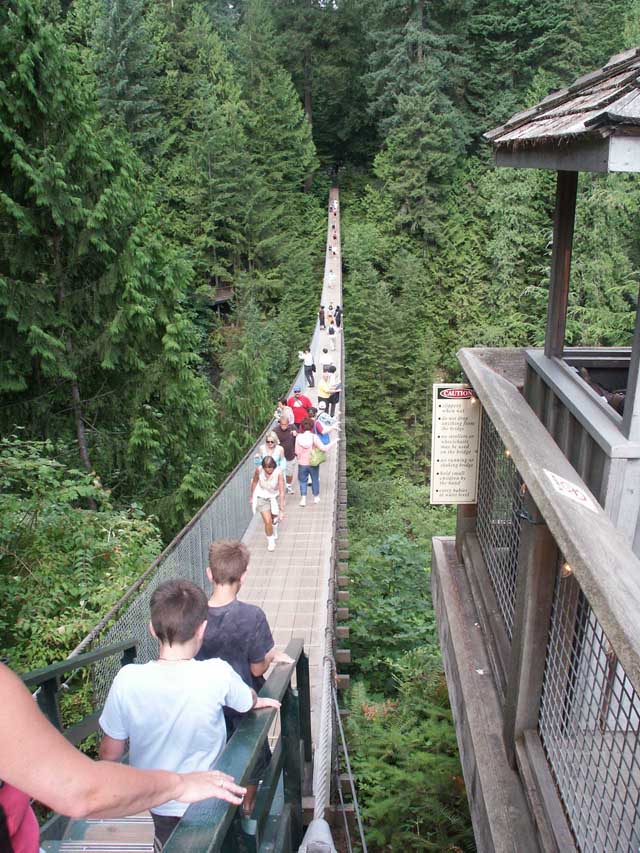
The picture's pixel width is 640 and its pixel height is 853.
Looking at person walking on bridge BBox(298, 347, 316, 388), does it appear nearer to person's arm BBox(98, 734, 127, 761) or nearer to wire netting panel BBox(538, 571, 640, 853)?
wire netting panel BBox(538, 571, 640, 853)

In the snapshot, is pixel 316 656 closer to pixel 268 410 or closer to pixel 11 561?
pixel 11 561

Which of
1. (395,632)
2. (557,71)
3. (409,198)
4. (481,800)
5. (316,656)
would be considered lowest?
(395,632)

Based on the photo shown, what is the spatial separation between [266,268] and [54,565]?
2706 cm

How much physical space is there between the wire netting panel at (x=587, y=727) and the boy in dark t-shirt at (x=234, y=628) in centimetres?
108

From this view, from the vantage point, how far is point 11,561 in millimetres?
6871

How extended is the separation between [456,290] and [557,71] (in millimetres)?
9490

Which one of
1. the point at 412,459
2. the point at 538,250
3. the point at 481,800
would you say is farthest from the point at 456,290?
the point at 481,800

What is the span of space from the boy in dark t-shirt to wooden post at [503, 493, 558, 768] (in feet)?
3.20

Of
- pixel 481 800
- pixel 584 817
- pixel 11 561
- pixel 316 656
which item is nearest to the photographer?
pixel 584 817

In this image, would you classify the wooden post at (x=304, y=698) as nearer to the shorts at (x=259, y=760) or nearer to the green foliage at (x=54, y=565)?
the shorts at (x=259, y=760)

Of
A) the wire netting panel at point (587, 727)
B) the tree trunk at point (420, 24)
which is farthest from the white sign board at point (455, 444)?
the tree trunk at point (420, 24)

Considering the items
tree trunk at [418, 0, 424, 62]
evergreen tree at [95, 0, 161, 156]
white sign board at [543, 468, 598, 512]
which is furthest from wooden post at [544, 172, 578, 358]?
tree trunk at [418, 0, 424, 62]

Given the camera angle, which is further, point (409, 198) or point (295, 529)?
point (409, 198)

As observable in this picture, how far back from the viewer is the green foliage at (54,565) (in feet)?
19.4
